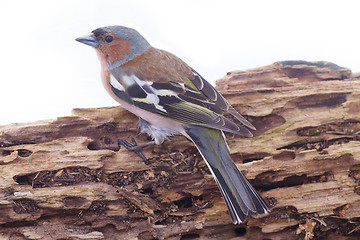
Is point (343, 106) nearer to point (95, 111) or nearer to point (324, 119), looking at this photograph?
point (324, 119)

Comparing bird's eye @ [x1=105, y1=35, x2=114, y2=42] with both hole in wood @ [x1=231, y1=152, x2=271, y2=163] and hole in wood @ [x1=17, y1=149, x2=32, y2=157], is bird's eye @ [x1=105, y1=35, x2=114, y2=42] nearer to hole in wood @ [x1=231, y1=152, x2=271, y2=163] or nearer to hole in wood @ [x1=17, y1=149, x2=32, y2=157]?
hole in wood @ [x1=17, y1=149, x2=32, y2=157]

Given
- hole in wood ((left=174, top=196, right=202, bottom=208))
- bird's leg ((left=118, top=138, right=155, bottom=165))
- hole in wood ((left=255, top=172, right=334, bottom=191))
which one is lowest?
hole in wood ((left=174, top=196, right=202, bottom=208))

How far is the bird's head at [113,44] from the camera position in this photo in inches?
166

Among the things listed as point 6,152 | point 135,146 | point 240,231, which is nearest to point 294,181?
point 240,231

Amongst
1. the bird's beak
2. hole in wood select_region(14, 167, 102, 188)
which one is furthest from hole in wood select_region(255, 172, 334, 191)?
the bird's beak

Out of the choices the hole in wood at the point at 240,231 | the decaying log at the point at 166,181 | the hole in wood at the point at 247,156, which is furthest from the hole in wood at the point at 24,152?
the hole in wood at the point at 240,231

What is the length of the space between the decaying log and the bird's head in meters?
0.58

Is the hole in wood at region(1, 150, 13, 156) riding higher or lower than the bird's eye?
lower

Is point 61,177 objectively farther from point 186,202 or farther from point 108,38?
point 108,38

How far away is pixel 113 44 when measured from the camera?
4.26 m

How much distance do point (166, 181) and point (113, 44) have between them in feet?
5.69

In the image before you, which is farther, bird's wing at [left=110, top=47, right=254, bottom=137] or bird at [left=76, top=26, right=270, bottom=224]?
bird's wing at [left=110, top=47, right=254, bottom=137]

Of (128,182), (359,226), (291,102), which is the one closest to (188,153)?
(128,182)

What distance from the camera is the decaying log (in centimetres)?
354
